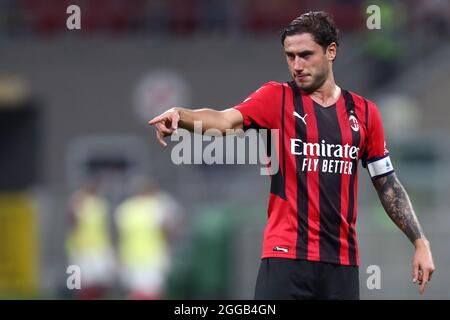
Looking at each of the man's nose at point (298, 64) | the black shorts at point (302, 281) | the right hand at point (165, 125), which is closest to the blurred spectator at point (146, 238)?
the black shorts at point (302, 281)

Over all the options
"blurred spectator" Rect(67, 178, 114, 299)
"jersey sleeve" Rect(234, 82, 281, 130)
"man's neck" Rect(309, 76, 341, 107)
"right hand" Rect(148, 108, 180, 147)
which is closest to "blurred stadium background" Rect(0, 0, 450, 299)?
"blurred spectator" Rect(67, 178, 114, 299)

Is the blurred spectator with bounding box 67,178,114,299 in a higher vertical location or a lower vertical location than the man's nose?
lower

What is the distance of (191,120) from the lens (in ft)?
22.1

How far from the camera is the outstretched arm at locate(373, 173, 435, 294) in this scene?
23.1 feet

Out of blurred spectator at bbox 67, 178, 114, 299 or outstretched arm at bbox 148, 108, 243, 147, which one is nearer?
outstretched arm at bbox 148, 108, 243, 147

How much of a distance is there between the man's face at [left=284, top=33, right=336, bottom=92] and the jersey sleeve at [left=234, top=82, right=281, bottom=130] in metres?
0.15

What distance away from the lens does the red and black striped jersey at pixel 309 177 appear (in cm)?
696

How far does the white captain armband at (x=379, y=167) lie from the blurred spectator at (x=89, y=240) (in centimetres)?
1182

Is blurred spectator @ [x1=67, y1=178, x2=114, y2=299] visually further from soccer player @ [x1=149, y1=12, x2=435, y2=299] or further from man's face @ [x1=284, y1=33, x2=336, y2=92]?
man's face @ [x1=284, y1=33, x2=336, y2=92]

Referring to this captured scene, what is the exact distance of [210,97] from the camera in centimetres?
2472

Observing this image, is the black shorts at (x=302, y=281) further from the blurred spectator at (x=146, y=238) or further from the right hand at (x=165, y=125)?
the blurred spectator at (x=146, y=238)

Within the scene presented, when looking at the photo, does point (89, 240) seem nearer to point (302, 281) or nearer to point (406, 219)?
point (406, 219)

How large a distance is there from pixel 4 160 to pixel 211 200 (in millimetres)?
7797
